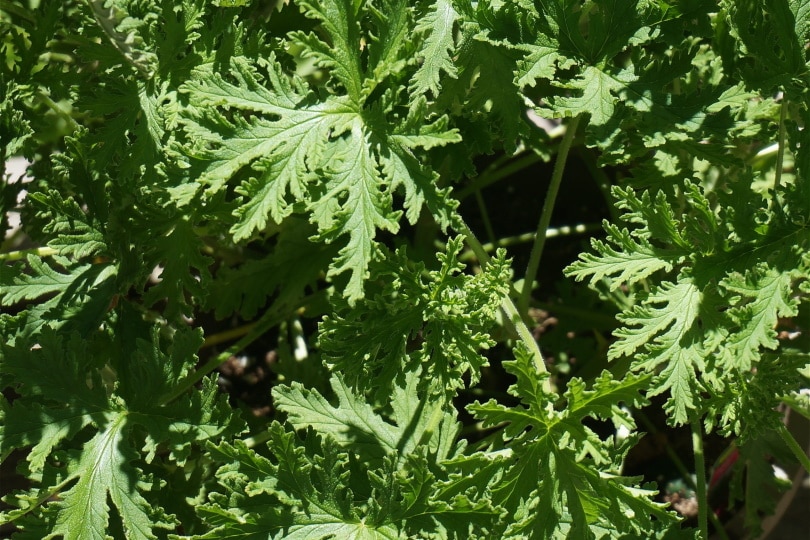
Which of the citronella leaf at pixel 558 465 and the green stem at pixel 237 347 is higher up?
the citronella leaf at pixel 558 465

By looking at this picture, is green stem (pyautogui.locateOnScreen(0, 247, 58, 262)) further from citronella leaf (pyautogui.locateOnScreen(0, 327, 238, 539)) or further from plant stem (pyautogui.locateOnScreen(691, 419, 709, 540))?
plant stem (pyautogui.locateOnScreen(691, 419, 709, 540))

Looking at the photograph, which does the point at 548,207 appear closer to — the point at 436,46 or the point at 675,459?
the point at 436,46

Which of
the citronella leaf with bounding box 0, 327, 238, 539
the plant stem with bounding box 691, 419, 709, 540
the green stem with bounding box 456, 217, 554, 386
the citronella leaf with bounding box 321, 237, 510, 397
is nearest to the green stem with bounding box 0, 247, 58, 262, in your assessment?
the citronella leaf with bounding box 0, 327, 238, 539

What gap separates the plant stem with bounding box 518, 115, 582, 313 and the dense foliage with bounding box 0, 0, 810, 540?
0.01 metres

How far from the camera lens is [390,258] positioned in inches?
63.4

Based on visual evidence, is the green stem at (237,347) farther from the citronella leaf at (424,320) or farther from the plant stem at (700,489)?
the plant stem at (700,489)

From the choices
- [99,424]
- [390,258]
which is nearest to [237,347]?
[99,424]

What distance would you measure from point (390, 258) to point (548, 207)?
0.47 meters

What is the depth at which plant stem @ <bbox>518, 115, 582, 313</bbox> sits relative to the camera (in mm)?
1849

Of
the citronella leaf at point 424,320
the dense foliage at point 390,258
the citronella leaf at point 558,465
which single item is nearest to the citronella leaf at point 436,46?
the dense foliage at point 390,258

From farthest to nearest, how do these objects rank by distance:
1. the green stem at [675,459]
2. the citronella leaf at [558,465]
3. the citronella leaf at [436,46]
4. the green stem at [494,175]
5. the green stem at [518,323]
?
the green stem at [494,175] → the green stem at [675,459] → the green stem at [518,323] → the citronella leaf at [436,46] → the citronella leaf at [558,465]

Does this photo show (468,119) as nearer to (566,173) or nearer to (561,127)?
(561,127)

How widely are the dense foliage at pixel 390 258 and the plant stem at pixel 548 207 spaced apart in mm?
12

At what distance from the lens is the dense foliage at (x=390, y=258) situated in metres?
1.49
